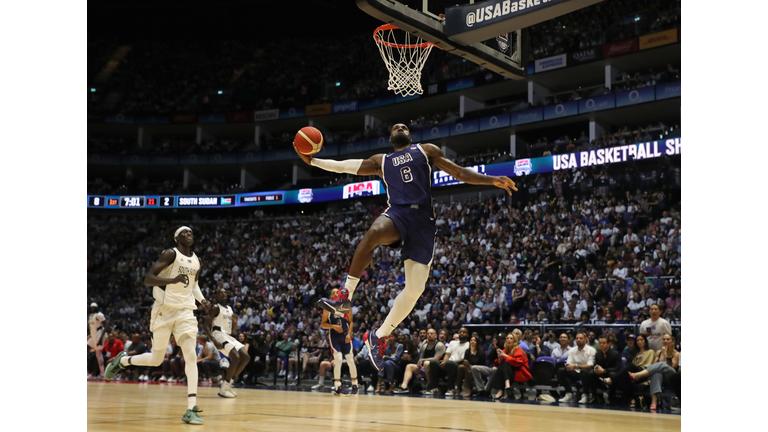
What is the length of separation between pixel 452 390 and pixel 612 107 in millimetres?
16506

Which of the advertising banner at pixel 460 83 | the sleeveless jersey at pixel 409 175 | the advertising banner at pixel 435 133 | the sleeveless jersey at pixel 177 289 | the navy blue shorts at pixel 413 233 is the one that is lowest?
the sleeveless jersey at pixel 177 289

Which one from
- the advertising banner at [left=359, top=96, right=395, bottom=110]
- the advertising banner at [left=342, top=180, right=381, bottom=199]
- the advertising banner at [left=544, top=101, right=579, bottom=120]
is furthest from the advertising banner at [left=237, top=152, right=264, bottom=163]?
the advertising banner at [left=544, top=101, right=579, bottom=120]

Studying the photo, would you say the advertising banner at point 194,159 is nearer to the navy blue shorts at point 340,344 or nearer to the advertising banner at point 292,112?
the advertising banner at point 292,112

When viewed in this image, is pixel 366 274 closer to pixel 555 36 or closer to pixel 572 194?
pixel 572 194

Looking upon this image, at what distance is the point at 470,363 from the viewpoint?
44.9 feet

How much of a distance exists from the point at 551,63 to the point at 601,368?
65.8 feet

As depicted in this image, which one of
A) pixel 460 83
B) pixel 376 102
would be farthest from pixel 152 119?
pixel 460 83

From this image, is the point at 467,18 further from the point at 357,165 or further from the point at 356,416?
the point at 356,416

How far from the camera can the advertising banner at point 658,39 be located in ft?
84.4

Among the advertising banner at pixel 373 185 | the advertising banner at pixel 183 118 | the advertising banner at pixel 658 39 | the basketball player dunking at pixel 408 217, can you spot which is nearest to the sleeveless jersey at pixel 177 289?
the basketball player dunking at pixel 408 217

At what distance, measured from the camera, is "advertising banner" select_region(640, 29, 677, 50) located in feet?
84.4

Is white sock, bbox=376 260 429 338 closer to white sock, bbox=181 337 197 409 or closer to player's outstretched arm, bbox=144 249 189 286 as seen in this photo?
player's outstretched arm, bbox=144 249 189 286

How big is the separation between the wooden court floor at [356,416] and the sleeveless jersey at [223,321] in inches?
54.7
